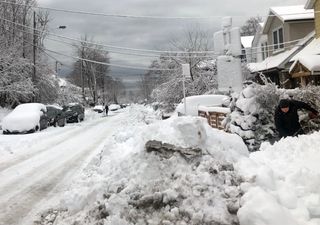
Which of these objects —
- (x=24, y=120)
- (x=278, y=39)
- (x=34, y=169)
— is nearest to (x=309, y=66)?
(x=34, y=169)

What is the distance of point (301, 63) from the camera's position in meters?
18.5

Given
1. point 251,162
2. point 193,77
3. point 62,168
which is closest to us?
point 251,162

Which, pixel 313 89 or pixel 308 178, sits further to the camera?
pixel 313 89

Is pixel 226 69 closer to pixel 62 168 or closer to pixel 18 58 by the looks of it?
pixel 62 168

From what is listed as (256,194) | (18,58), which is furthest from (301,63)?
(18,58)

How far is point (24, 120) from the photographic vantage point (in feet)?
87.8

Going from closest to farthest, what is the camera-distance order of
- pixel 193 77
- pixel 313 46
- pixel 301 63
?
pixel 301 63
pixel 313 46
pixel 193 77

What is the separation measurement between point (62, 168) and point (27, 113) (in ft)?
51.4

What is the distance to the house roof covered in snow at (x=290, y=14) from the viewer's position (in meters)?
28.8

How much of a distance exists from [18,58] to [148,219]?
32562 mm

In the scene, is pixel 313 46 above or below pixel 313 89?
above

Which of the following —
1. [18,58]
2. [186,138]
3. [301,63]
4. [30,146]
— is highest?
[18,58]

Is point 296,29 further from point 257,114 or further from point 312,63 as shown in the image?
point 257,114

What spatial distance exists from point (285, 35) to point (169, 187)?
24730mm
